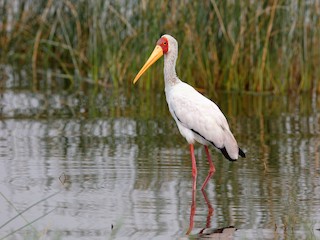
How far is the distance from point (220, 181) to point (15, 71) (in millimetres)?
7803

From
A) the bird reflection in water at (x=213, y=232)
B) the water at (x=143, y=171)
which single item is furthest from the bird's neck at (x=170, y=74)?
the bird reflection in water at (x=213, y=232)

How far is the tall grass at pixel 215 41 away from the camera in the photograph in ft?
43.9

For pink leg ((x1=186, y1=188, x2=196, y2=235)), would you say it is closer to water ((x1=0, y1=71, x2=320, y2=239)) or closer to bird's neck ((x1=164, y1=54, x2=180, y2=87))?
water ((x1=0, y1=71, x2=320, y2=239))

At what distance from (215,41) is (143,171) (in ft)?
16.1

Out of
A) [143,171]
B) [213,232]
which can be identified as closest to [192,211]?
[213,232]

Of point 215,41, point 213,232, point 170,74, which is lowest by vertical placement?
point 213,232

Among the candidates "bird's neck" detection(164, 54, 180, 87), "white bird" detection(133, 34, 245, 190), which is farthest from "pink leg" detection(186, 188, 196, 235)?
"bird's neck" detection(164, 54, 180, 87)

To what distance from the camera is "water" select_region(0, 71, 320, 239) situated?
7188 mm

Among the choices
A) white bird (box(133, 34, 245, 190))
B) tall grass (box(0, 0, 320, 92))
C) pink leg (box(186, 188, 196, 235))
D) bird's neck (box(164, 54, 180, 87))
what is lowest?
pink leg (box(186, 188, 196, 235))

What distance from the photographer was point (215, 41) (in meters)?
13.7

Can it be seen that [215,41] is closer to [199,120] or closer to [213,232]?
[199,120]

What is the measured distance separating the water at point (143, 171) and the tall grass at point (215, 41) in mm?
306

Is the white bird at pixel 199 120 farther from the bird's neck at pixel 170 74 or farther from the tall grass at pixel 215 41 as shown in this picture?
the tall grass at pixel 215 41

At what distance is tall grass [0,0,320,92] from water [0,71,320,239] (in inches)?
12.0
